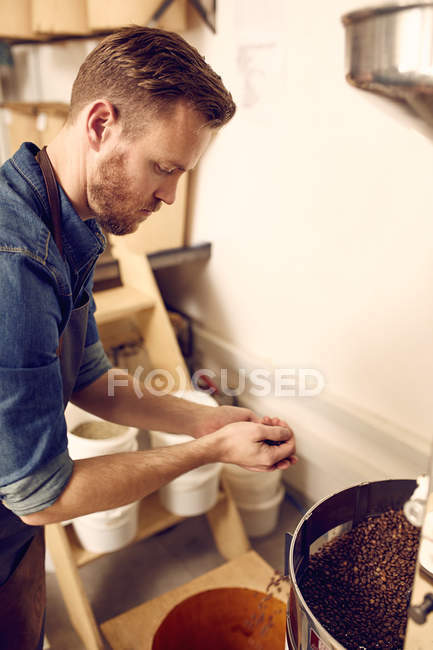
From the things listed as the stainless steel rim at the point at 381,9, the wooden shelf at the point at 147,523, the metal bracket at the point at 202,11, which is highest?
the metal bracket at the point at 202,11

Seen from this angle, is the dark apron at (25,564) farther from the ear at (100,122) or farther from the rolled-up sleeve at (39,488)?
the ear at (100,122)

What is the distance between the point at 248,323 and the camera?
2197mm

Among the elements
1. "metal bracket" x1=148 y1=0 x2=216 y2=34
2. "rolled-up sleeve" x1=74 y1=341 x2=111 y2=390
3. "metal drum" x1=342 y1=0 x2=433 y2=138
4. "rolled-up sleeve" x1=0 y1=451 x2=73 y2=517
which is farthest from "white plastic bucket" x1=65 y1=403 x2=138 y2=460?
"metal bracket" x1=148 y1=0 x2=216 y2=34

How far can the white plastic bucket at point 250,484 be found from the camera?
6.52ft

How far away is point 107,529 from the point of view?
64.4 inches

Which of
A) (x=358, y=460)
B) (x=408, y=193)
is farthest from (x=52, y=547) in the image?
(x=408, y=193)

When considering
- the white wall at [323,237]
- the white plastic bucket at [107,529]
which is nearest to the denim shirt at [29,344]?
the white plastic bucket at [107,529]

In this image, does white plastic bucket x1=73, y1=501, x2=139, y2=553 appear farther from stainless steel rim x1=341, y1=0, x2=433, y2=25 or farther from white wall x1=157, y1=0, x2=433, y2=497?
stainless steel rim x1=341, y1=0, x2=433, y2=25

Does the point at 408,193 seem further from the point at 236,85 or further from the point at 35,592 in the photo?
the point at 35,592

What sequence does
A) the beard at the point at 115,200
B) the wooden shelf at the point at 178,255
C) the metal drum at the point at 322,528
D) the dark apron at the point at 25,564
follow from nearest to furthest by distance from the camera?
the metal drum at the point at 322,528
the beard at the point at 115,200
the dark apron at the point at 25,564
the wooden shelf at the point at 178,255

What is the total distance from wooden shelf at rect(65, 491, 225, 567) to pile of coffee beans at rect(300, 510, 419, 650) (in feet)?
3.16

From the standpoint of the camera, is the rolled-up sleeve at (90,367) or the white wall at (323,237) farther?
the white wall at (323,237)

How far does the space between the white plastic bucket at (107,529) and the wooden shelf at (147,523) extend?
3 cm

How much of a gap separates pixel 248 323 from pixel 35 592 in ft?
4.20
